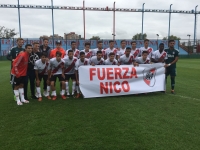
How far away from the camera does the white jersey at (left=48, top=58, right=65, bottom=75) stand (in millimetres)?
6492

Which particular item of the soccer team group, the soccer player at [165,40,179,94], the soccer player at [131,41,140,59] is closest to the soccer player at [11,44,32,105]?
the soccer team group

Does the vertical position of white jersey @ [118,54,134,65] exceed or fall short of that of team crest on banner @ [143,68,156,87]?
it exceeds it

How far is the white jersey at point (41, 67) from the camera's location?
636 centimetres

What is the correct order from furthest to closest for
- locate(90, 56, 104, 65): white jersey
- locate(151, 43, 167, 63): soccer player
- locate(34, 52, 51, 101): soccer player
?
locate(151, 43, 167, 63): soccer player, locate(90, 56, 104, 65): white jersey, locate(34, 52, 51, 101): soccer player

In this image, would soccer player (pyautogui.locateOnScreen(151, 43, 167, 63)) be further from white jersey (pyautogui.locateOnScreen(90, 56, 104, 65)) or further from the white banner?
white jersey (pyautogui.locateOnScreen(90, 56, 104, 65))

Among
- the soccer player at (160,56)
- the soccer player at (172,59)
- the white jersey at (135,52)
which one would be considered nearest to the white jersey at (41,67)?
the white jersey at (135,52)

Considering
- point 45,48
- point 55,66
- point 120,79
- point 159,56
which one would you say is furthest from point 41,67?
point 159,56

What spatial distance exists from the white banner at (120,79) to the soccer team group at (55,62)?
0.25 metres

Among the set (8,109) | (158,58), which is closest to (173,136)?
(8,109)

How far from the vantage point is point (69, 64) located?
22.2 feet

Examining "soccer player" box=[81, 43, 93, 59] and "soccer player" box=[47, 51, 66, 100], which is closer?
"soccer player" box=[47, 51, 66, 100]

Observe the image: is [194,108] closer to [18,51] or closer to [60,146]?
[60,146]

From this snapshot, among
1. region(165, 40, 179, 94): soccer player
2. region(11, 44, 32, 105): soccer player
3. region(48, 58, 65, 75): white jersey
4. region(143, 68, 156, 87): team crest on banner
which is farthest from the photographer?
region(165, 40, 179, 94): soccer player

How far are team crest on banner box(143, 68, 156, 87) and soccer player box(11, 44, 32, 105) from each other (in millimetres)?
3791
